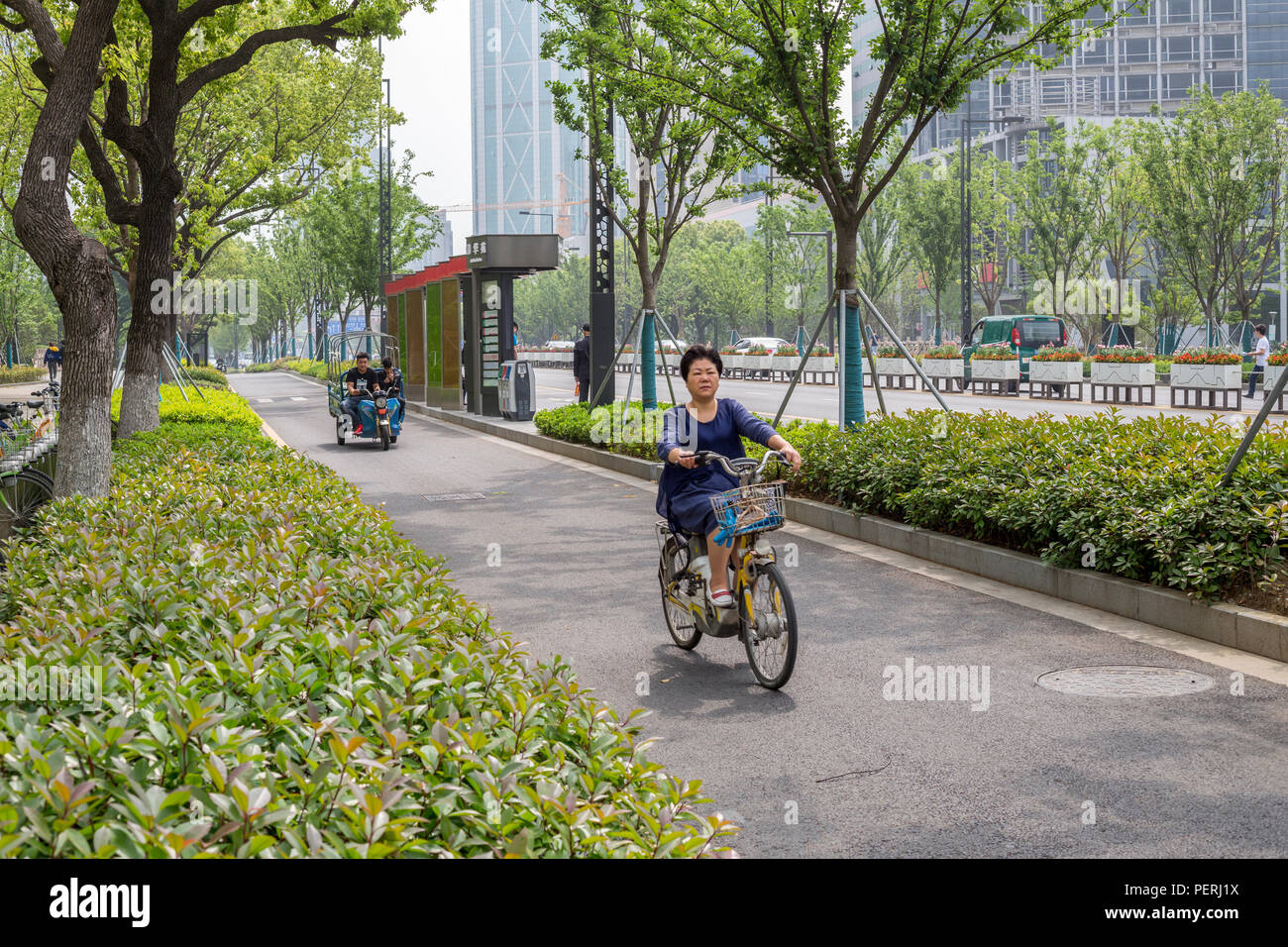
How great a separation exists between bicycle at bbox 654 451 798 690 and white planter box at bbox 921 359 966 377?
29.8 metres

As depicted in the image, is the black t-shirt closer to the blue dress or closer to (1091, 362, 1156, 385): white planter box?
the blue dress

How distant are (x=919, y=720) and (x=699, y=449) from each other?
1.93 metres

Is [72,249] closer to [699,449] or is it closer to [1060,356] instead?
[699,449]

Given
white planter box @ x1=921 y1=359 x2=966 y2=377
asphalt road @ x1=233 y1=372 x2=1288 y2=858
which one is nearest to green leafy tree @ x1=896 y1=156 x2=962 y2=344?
white planter box @ x1=921 y1=359 x2=966 y2=377

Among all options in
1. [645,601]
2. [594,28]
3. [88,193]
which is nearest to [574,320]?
[88,193]

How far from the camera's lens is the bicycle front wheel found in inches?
246

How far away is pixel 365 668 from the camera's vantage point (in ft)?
13.2

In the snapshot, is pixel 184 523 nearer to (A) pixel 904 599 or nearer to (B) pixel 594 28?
(A) pixel 904 599

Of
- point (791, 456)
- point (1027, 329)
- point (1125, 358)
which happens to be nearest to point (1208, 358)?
point (1125, 358)

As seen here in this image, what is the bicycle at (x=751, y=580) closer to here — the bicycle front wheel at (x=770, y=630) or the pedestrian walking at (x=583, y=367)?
the bicycle front wheel at (x=770, y=630)

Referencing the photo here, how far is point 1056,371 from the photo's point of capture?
3094 cm

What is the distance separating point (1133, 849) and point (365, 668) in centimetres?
251

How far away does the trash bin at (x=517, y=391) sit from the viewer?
26.4m

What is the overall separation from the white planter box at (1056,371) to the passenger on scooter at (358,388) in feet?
54.6
